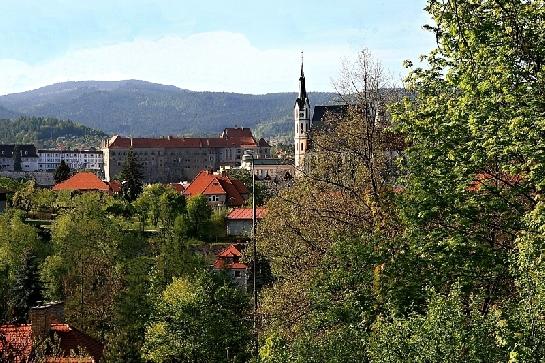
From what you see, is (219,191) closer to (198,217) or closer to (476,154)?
(198,217)

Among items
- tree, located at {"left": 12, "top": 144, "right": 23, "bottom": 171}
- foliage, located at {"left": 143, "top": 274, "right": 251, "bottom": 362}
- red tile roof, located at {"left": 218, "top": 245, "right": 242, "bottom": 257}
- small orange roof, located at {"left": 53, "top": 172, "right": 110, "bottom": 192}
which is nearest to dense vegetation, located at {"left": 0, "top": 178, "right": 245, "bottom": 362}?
Result: foliage, located at {"left": 143, "top": 274, "right": 251, "bottom": 362}

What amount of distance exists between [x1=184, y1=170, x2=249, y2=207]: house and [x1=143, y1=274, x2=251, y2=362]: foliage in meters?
47.6

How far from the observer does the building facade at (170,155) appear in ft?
535

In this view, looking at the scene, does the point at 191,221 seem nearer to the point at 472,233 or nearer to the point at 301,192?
the point at 301,192

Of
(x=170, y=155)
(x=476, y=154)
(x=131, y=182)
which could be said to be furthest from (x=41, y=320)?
(x=170, y=155)

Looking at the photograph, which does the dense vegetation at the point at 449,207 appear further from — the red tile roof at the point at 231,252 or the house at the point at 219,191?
the house at the point at 219,191

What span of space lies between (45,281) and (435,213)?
3014cm

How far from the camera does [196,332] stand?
85.4ft

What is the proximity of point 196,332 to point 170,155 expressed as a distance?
5715 inches

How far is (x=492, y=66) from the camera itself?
43.0 feet

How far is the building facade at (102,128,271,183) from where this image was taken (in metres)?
163

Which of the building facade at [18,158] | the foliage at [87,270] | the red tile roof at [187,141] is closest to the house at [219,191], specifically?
the foliage at [87,270]

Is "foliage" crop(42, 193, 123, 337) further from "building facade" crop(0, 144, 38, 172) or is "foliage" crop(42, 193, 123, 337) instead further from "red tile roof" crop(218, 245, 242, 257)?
"building facade" crop(0, 144, 38, 172)

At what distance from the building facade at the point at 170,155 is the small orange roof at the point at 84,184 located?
70.7 meters
